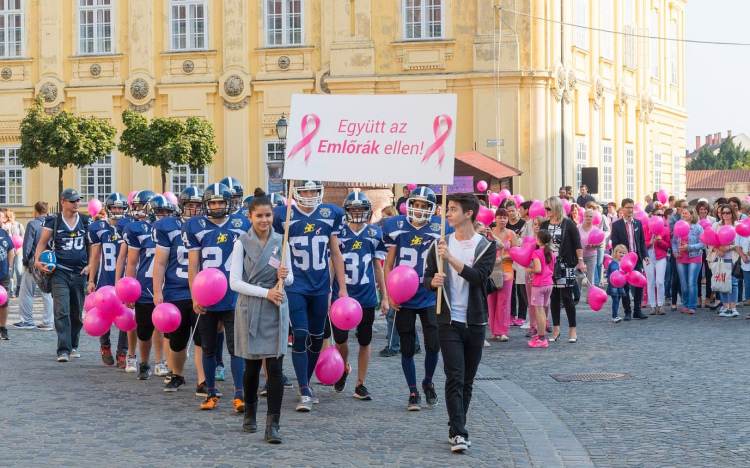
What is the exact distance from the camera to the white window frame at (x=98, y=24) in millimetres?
35781

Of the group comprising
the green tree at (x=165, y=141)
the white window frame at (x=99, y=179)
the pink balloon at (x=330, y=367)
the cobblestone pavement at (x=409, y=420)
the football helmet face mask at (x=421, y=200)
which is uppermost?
the green tree at (x=165, y=141)

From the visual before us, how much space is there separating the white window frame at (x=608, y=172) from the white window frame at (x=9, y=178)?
1845cm

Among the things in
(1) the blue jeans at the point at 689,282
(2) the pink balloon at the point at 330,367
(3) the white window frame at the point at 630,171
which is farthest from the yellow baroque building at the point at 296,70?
(2) the pink balloon at the point at 330,367

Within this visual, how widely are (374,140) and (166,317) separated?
95.8 inches

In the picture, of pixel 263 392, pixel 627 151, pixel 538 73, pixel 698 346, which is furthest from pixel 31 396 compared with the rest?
pixel 627 151

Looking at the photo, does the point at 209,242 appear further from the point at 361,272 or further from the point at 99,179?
the point at 99,179

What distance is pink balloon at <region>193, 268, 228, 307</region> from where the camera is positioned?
30.8 feet

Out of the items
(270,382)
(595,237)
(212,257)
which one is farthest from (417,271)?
(595,237)

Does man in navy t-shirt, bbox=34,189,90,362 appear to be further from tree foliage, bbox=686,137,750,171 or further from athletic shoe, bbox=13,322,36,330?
tree foliage, bbox=686,137,750,171

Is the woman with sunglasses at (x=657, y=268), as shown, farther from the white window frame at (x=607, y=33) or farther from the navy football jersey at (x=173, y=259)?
the white window frame at (x=607, y=33)

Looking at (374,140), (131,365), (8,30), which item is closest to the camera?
(374,140)

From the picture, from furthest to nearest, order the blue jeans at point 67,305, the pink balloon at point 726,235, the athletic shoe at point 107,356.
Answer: the pink balloon at point 726,235 < the blue jeans at point 67,305 < the athletic shoe at point 107,356

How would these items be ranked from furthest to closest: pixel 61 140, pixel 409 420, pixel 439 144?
pixel 61 140
pixel 439 144
pixel 409 420

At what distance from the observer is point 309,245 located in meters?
9.95
